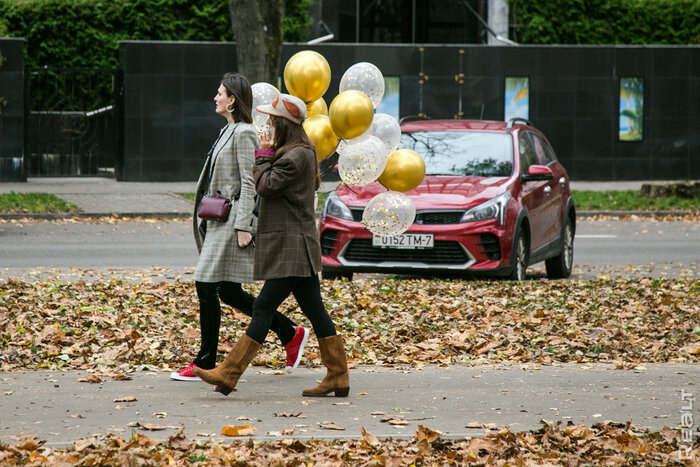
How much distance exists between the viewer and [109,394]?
6152 mm

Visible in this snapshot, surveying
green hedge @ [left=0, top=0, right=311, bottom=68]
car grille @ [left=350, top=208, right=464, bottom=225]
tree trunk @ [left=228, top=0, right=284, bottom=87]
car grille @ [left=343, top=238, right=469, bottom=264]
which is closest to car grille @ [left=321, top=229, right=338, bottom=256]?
car grille @ [left=343, top=238, right=469, bottom=264]

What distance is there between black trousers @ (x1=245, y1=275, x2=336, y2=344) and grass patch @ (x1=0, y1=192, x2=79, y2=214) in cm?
1315

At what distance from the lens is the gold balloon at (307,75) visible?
6.94 m

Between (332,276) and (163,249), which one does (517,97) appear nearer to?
(163,249)

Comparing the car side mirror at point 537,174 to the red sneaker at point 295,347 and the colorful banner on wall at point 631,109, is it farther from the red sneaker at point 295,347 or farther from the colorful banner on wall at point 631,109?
the colorful banner on wall at point 631,109

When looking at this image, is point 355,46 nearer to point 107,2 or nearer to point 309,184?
point 107,2

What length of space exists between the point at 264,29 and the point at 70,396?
1362cm

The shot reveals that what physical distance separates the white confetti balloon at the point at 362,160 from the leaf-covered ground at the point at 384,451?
6.67 ft

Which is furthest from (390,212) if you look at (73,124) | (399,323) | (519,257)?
(73,124)

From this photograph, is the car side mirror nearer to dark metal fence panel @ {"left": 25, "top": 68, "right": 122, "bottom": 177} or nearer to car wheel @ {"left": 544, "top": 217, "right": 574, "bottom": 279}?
car wheel @ {"left": 544, "top": 217, "right": 574, "bottom": 279}

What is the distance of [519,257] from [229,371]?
5424 mm

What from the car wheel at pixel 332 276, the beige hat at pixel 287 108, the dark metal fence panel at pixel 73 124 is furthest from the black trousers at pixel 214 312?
the dark metal fence panel at pixel 73 124

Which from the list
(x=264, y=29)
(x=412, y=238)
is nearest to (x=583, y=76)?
(x=264, y=29)

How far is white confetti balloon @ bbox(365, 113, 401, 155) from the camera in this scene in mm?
7082
